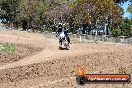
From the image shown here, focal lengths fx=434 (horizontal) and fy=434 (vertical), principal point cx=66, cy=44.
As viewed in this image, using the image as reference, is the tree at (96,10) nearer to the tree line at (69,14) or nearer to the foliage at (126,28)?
the tree line at (69,14)

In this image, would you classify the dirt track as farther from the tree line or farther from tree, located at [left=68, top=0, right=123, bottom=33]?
the tree line

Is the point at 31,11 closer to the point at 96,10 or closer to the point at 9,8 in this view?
the point at 9,8

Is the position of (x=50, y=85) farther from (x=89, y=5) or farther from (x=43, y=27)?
(x=43, y=27)

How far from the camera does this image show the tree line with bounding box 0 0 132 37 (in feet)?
242

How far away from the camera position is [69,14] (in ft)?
282


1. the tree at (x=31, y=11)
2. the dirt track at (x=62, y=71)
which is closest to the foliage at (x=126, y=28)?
the tree at (x=31, y=11)

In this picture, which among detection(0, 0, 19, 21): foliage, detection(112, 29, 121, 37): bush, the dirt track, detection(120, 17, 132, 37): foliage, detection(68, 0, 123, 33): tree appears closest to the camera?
the dirt track

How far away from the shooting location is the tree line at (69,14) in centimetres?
7362

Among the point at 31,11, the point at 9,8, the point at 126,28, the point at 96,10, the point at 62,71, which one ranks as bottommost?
the point at 62,71

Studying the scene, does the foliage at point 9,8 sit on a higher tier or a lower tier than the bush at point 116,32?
higher

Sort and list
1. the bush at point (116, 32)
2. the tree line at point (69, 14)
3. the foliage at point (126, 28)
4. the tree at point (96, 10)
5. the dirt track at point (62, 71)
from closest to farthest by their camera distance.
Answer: the dirt track at point (62, 71)
the tree at point (96, 10)
the tree line at point (69, 14)
the bush at point (116, 32)
the foliage at point (126, 28)

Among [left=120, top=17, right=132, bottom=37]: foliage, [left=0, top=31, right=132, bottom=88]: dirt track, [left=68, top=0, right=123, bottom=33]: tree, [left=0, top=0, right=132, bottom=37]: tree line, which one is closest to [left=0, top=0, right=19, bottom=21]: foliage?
[left=0, top=0, right=132, bottom=37]: tree line

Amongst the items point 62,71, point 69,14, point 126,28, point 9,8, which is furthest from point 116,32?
point 62,71

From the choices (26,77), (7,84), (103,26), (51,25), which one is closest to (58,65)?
(26,77)
